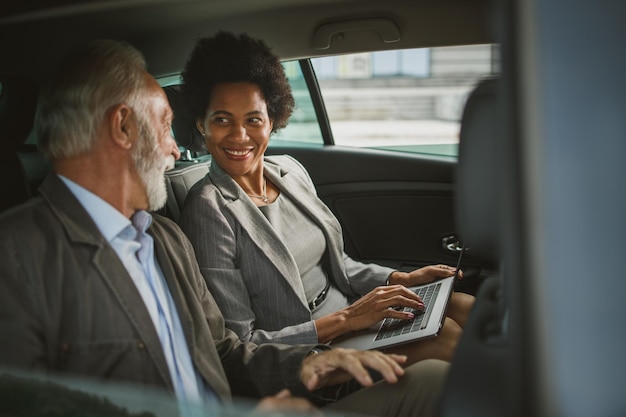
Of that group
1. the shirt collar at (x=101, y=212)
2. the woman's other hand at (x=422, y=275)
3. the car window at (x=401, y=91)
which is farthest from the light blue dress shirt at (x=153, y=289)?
the woman's other hand at (x=422, y=275)

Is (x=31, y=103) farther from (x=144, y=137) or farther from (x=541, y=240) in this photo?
(x=541, y=240)

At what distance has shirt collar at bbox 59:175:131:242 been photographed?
1124 mm

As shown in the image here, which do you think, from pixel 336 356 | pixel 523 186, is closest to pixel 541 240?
pixel 523 186

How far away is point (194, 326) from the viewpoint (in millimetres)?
1283

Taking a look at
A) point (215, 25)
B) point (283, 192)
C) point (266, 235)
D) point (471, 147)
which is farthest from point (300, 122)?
point (471, 147)

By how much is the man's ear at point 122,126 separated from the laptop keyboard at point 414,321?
2.31 feet

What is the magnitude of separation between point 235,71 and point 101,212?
18.9 inches

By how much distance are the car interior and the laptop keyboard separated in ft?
0.27

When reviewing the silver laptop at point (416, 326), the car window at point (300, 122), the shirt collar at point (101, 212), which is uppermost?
the car window at point (300, 122)

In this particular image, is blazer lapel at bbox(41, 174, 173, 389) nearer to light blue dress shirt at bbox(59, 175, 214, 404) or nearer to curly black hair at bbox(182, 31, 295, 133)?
light blue dress shirt at bbox(59, 175, 214, 404)

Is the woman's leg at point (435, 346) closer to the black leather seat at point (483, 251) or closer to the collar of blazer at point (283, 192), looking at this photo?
the black leather seat at point (483, 251)

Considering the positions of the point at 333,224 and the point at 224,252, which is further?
the point at 333,224

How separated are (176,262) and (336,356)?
356 mm

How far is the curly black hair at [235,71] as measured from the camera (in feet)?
4.29
